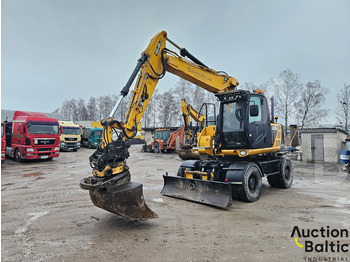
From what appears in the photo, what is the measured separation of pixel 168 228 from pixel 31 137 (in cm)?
1188

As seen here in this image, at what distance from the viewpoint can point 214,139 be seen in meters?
6.52

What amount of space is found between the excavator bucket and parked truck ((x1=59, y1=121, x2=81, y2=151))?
1892cm

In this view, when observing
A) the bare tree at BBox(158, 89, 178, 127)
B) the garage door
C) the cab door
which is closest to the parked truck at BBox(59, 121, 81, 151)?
the garage door

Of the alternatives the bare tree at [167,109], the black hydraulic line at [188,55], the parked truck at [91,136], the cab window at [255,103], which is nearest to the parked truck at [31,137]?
the parked truck at [91,136]

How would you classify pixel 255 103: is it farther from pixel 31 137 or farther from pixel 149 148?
pixel 149 148

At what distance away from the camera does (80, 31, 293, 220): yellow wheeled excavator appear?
499 centimetres

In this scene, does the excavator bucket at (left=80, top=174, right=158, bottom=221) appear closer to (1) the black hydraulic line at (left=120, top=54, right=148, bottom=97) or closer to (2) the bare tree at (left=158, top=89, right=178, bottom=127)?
(1) the black hydraulic line at (left=120, top=54, right=148, bottom=97)

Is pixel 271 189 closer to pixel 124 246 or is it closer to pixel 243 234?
pixel 243 234

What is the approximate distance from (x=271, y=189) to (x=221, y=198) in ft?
9.65

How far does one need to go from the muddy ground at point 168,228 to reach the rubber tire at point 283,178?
1.42 feet

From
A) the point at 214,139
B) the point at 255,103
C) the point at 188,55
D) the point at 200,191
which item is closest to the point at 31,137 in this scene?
the point at 188,55

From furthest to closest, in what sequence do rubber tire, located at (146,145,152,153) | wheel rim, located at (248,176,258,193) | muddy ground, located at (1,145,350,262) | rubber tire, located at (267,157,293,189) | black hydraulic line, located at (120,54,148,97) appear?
rubber tire, located at (146,145,152,153)
rubber tire, located at (267,157,293,189)
wheel rim, located at (248,176,258,193)
black hydraulic line, located at (120,54,148,97)
muddy ground, located at (1,145,350,262)

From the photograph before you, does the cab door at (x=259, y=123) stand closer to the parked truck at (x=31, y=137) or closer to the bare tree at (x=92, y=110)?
the parked truck at (x=31, y=137)

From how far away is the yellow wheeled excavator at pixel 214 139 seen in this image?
499cm
